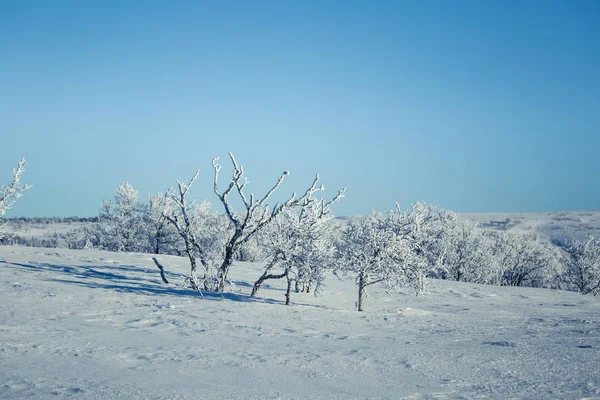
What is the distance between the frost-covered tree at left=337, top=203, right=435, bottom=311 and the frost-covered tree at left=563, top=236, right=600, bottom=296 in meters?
25.6

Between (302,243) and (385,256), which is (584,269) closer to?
(385,256)

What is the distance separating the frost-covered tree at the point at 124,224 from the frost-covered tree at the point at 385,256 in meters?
25.7

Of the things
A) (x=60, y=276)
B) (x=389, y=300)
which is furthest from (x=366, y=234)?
(x=60, y=276)

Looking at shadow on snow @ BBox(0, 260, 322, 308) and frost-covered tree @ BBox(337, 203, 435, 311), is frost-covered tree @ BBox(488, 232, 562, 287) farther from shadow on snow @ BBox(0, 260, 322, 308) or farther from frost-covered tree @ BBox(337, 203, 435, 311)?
shadow on snow @ BBox(0, 260, 322, 308)

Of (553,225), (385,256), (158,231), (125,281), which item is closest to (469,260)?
(385,256)

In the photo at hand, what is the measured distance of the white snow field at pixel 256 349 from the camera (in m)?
5.27

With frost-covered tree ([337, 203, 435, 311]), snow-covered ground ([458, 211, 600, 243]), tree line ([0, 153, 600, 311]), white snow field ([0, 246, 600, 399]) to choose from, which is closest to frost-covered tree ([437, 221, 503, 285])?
tree line ([0, 153, 600, 311])

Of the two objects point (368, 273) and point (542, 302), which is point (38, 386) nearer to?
point (368, 273)

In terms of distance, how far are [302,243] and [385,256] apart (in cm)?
262

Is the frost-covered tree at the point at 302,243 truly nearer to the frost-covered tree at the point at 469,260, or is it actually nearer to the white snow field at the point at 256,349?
the white snow field at the point at 256,349

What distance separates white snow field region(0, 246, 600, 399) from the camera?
5.27 m

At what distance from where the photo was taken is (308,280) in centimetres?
Result: 1282

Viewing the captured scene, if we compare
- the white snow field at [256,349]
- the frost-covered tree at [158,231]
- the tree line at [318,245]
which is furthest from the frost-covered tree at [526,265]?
the frost-covered tree at [158,231]

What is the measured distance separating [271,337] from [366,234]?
6243 millimetres
